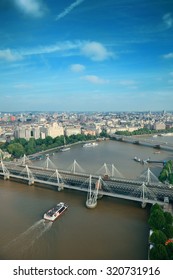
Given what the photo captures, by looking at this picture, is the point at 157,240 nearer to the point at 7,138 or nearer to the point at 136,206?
the point at 136,206

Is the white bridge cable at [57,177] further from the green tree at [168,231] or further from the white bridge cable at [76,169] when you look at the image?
the green tree at [168,231]

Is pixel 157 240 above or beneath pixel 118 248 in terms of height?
above

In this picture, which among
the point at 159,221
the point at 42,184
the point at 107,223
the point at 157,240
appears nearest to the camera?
the point at 157,240

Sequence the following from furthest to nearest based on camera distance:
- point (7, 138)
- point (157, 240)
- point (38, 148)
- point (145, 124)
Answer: point (145, 124) → point (7, 138) → point (38, 148) → point (157, 240)

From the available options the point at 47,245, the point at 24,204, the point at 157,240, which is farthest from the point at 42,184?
the point at 157,240

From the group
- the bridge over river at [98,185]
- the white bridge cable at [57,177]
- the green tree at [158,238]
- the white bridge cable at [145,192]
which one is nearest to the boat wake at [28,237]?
the bridge over river at [98,185]
